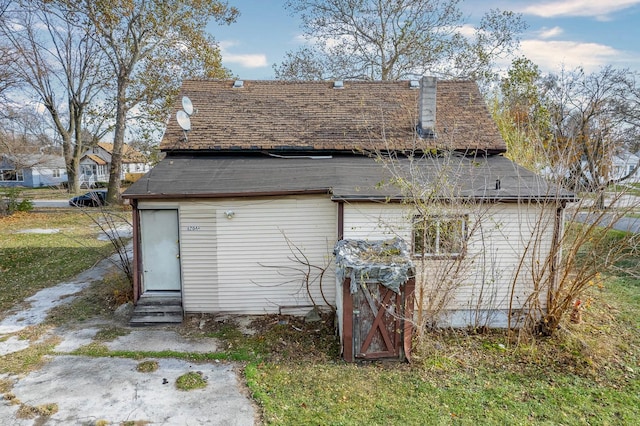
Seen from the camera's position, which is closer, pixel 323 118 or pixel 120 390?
pixel 120 390

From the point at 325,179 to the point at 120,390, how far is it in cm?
555

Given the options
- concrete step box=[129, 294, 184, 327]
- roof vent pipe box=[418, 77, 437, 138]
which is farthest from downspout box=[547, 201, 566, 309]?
concrete step box=[129, 294, 184, 327]

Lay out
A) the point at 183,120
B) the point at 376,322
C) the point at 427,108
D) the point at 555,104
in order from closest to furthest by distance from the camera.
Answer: the point at 376,322
the point at 183,120
the point at 427,108
the point at 555,104

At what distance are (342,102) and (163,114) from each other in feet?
48.9

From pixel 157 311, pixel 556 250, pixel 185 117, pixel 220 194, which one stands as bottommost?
pixel 157 311

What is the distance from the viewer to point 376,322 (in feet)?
21.8

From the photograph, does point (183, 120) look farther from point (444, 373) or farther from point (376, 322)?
point (444, 373)

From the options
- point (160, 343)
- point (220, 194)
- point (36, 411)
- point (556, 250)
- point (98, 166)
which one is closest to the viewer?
point (36, 411)

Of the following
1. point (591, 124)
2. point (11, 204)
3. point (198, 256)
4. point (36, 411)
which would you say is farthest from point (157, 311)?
point (11, 204)

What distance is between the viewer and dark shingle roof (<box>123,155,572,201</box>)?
25.7 ft

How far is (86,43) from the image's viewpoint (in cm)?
2650

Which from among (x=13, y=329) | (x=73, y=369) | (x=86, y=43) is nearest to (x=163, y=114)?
(x=86, y=43)

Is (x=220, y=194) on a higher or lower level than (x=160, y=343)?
higher

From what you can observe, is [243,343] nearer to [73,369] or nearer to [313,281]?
[313,281]
